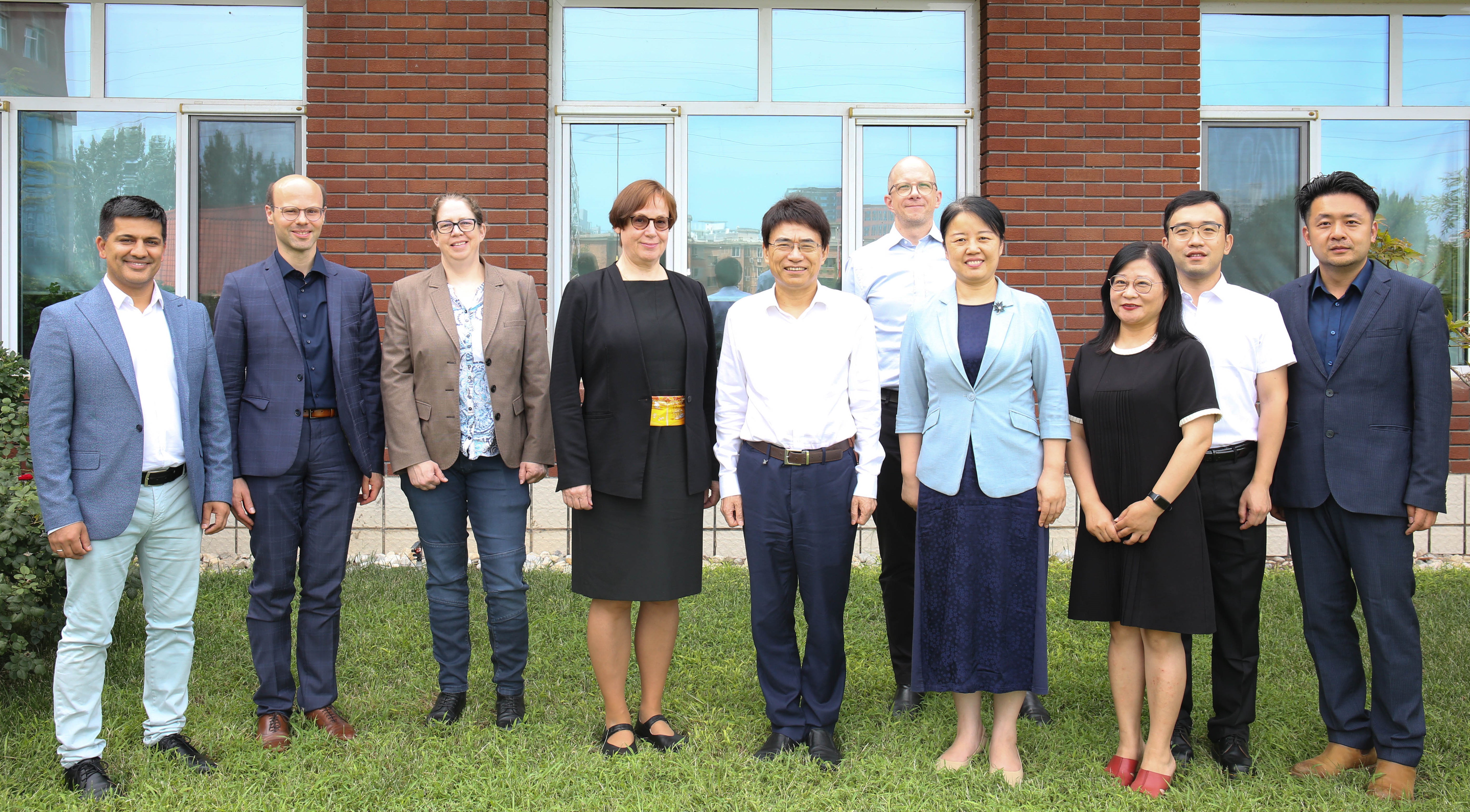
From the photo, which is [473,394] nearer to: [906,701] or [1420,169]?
[906,701]

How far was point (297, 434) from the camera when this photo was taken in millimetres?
3619

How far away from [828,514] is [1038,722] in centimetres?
131

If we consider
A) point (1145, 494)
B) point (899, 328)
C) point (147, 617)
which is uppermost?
point (899, 328)

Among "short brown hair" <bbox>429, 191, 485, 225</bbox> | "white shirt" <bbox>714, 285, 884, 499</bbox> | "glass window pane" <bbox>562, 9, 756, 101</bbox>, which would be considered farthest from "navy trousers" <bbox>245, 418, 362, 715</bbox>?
"glass window pane" <bbox>562, 9, 756, 101</bbox>

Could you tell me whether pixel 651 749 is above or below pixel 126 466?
below

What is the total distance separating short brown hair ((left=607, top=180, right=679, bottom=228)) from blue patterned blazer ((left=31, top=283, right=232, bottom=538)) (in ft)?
5.27

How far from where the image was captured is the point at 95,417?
10.6ft

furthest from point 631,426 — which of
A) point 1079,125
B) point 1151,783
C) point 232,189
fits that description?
point 232,189

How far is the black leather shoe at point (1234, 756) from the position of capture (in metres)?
3.43

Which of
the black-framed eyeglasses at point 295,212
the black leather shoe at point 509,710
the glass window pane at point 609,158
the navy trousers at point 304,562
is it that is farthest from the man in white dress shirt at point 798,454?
the glass window pane at point 609,158

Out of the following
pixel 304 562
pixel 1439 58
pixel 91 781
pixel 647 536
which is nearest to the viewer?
pixel 91 781

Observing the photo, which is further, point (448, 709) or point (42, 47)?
point (42, 47)

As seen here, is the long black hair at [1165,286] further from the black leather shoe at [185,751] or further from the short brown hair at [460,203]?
the black leather shoe at [185,751]

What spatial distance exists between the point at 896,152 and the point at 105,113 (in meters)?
5.21
